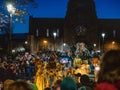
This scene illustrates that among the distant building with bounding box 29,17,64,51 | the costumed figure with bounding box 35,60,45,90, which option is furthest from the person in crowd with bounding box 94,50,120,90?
the distant building with bounding box 29,17,64,51

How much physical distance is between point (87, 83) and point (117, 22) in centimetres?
9646

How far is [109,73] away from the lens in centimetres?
443

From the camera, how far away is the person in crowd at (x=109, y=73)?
4332 mm

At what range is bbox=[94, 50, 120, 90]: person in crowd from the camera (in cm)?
433

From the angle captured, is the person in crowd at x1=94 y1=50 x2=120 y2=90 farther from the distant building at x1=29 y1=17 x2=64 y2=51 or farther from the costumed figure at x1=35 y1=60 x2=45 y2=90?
the distant building at x1=29 y1=17 x2=64 y2=51

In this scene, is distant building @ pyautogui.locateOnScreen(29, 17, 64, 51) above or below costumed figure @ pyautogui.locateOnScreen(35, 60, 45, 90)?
above

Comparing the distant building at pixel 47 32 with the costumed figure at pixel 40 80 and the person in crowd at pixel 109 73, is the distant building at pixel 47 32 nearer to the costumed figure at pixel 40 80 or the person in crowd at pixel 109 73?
the costumed figure at pixel 40 80

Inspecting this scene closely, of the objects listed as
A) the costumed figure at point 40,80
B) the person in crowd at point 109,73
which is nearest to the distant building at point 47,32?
the costumed figure at point 40,80

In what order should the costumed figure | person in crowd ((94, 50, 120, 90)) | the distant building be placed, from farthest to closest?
the distant building → the costumed figure → person in crowd ((94, 50, 120, 90))

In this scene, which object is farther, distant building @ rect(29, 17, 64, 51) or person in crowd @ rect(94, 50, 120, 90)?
distant building @ rect(29, 17, 64, 51)

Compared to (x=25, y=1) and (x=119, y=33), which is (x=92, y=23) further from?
(x=25, y=1)

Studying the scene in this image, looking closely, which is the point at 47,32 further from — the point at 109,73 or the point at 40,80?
the point at 109,73

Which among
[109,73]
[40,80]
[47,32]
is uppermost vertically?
[47,32]

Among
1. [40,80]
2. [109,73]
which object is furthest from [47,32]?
[109,73]
